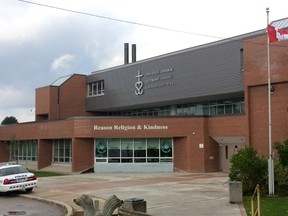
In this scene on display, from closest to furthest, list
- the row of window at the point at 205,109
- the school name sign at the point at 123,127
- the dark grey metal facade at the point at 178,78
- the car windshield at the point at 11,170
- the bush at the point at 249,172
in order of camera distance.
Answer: the bush at the point at 249,172, the car windshield at the point at 11,170, the dark grey metal facade at the point at 178,78, the school name sign at the point at 123,127, the row of window at the point at 205,109

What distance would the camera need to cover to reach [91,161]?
36.8 metres

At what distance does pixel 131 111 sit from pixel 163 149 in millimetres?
13609

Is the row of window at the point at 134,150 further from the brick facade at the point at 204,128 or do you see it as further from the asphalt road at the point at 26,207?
the asphalt road at the point at 26,207

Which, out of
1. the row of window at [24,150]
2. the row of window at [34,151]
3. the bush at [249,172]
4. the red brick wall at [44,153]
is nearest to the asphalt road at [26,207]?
the bush at [249,172]

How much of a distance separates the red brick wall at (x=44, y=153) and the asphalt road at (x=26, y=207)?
819 inches

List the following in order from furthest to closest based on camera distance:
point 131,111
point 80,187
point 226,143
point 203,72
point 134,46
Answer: point 134,46
point 131,111
point 203,72
point 226,143
point 80,187

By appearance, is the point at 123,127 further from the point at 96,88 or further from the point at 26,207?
the point at 26,207

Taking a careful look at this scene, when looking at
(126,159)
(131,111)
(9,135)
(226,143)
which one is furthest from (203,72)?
(9,135)

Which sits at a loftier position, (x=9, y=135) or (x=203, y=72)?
(x=203, y=72)

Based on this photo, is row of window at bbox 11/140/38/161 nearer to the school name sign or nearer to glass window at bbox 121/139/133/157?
the school name sign

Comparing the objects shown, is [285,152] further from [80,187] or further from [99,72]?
[99,72]

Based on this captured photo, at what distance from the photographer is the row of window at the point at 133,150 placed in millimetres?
36656

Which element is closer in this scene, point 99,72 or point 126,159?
point 126,159

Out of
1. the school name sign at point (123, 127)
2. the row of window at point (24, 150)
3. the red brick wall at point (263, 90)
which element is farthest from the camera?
the row of window at point (24, 150)
